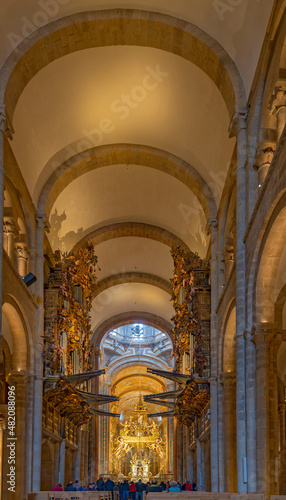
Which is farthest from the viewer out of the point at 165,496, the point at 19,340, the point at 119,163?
the point at 119,163

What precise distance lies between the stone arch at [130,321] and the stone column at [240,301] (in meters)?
27.1

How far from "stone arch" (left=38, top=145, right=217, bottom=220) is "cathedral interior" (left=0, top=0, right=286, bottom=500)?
0.19 ft

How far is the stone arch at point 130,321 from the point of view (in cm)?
4244

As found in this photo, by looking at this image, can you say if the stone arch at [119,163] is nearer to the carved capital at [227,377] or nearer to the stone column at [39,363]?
the stone column at [39,363]

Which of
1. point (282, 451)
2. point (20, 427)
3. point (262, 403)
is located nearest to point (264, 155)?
point (262, 403)

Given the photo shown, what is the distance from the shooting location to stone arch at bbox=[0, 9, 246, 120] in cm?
1695

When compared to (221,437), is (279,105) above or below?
above

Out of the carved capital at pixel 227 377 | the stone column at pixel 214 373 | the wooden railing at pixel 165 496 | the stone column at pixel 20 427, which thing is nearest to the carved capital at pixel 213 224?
the stone column at pixel 214 373

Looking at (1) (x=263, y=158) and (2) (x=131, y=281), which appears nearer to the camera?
(1) (x=263, y=158)

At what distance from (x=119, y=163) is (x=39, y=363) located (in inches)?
308

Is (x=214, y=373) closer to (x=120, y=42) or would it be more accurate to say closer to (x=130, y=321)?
(x=120, y=42)

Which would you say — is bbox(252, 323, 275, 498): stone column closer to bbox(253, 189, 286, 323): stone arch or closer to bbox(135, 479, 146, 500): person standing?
bbox(253, 189, 286, 323): stone arch

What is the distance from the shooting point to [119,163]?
2481 cm

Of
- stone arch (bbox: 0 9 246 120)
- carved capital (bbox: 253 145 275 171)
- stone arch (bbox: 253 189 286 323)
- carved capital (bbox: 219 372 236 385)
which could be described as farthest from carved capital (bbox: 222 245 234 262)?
stone arch (bbox: 253 189 286 323)
